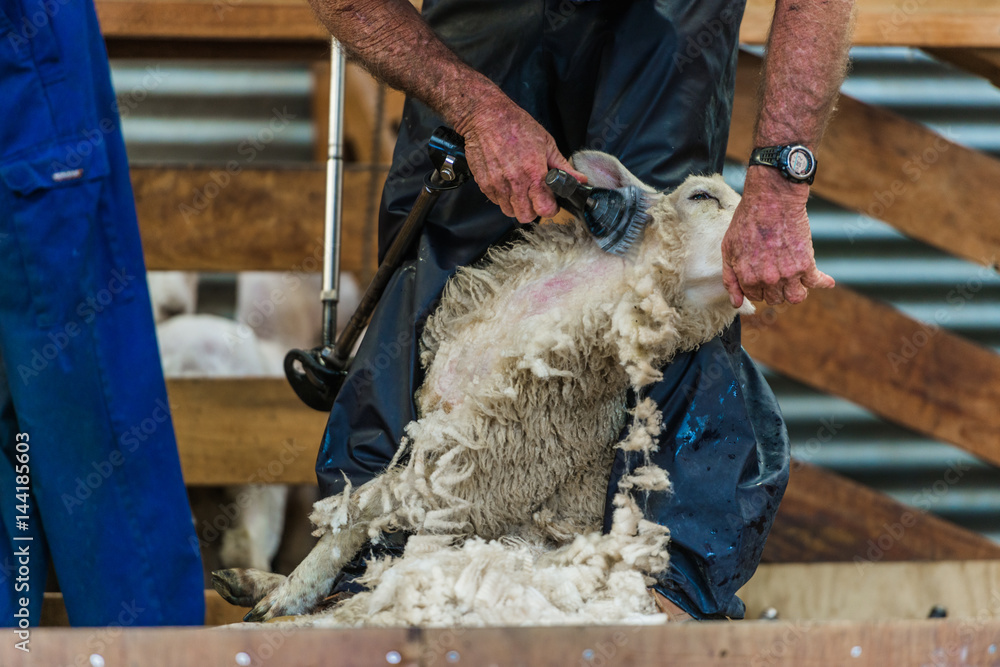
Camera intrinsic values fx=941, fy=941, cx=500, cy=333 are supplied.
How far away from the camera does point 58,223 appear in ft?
4.83

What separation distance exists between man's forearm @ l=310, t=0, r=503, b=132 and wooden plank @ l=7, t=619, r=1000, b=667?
0.68 metres

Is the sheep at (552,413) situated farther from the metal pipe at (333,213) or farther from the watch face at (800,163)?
the metal pipe at (333,213)

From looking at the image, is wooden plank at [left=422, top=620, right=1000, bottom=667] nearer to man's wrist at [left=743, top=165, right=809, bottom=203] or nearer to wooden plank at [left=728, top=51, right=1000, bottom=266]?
man's wrist at [left=743, top=165, right=809, bottom=203]

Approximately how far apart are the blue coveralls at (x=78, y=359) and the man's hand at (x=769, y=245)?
100 cm

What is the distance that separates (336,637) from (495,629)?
0.15 meters

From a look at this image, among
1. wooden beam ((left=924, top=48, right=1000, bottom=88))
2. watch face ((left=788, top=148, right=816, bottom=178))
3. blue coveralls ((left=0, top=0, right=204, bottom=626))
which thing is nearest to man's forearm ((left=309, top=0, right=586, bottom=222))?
watch face ((left=788, top=148, right=816, bottom=178))

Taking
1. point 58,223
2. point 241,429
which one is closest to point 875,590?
point 241,429

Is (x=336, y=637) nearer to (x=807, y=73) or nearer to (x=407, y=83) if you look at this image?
(x=407, y=83)

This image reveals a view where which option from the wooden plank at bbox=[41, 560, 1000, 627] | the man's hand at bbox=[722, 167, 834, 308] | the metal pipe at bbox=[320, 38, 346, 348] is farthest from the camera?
the wooden plank at bbox=[41, 560, 1000, 627]

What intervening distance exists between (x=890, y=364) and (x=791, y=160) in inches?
56.8

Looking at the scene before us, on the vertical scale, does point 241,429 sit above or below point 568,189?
below

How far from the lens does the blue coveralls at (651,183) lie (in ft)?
3.93

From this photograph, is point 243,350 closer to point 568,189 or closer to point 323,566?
point 323,566

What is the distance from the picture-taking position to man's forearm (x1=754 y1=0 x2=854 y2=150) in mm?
1179
